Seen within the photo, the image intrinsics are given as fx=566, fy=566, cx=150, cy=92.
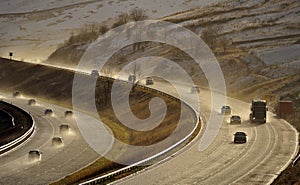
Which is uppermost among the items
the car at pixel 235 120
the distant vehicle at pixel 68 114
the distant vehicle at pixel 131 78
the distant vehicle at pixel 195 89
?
the distant vehicle at pixel 131 78

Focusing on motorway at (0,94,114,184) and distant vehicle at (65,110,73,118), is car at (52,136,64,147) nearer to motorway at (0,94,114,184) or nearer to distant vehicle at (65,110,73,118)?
motorway at (0,94,114,184)

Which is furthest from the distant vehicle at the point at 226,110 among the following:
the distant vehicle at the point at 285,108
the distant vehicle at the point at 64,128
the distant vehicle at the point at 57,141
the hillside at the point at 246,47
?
the distant vehicle at the point at 57,141

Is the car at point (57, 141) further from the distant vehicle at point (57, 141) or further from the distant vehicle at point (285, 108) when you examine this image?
the distant vehicle at point (285, 108)

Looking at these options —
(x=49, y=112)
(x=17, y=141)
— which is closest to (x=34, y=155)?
(x=17, y=141)

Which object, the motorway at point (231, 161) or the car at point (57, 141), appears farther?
the car at point (57, 141)

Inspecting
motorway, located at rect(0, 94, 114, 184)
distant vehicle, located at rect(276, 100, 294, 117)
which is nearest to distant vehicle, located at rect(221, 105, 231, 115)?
distant vehicle, located at rect(276, 100, 294, 117)

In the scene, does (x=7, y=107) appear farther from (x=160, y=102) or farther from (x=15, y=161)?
(x=15, y=161)
